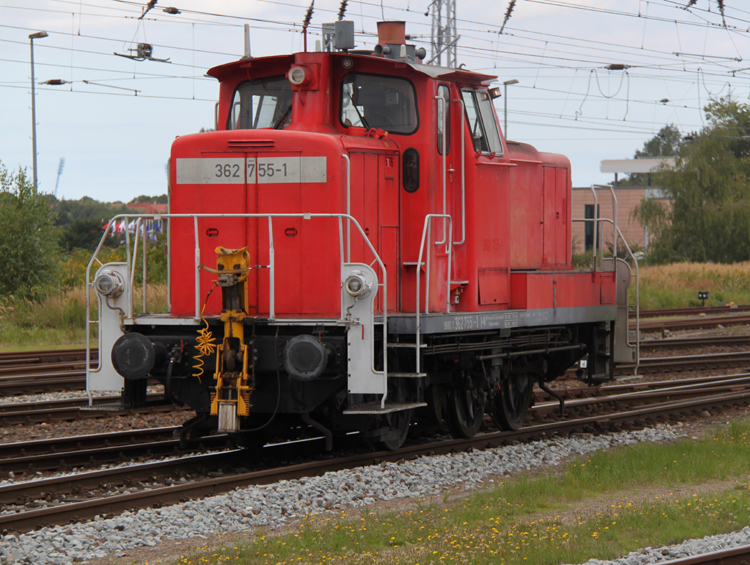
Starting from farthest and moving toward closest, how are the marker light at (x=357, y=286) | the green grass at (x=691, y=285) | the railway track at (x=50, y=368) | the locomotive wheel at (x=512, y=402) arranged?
the green grass at (x=691, y=285)
the railway track at (x=50, y=368)
the locomotive wheel at (x=512, y=402)
the marker light at (x=357, y=286)

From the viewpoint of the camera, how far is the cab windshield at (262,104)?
8125mm

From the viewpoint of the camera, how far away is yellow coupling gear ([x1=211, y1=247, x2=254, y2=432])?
7051 millimetres

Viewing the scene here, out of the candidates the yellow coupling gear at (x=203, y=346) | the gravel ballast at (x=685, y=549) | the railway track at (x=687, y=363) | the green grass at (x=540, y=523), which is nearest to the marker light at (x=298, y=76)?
the yellow coupling gear at (x=203, y=346)

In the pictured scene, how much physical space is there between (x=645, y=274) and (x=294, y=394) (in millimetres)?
29651

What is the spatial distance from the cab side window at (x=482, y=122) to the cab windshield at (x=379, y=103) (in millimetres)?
672

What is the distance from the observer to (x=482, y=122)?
344 inches

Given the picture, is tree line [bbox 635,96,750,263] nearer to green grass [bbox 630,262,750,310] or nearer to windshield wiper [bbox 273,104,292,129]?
green grass [bbox 630,262,750,310]

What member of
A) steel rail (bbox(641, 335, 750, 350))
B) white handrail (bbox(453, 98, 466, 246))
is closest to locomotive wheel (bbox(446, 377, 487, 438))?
white handrail (bbox(453, 98, 466, 246))

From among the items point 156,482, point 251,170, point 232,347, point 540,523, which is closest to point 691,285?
point 251,170

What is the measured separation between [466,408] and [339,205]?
2.79m

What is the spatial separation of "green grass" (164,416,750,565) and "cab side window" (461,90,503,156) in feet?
10.4

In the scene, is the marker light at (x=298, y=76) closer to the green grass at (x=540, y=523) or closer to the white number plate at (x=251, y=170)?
the white number plate at (x=251, y=170)

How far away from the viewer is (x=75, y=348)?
18.0 meters

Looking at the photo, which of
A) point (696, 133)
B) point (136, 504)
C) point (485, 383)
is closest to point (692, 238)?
point (696, 133)
